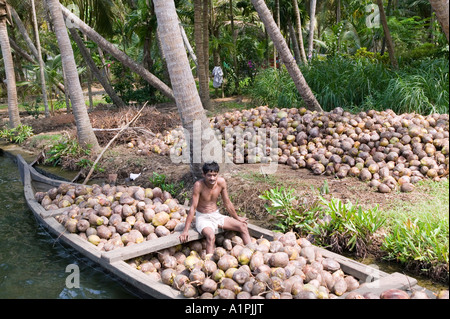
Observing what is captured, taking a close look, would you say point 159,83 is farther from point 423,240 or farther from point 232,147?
point 423,240

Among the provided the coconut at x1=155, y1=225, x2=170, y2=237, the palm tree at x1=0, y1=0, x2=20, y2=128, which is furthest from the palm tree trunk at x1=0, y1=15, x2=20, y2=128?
the coconut at x1=155, y1=225, x2=170, y2=237

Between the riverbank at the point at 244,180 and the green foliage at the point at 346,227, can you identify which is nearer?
the green foliage at the point at 346,227

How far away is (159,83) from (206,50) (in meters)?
A: 1.55

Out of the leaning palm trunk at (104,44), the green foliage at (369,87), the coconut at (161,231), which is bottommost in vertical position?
the coconut at (161,231)

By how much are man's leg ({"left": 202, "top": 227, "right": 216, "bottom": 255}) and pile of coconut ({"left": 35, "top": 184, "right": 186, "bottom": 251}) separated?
498 mm

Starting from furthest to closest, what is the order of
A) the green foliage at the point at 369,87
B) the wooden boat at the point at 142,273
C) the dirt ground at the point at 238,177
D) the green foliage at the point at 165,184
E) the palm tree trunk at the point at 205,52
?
the palm tree trunk at the point at 205,52, the green foliage at the point at 369,87, the green foliage at the point at 165,184, the dirt ground at the point at 238,177, the wooden boat at the point at 142,273

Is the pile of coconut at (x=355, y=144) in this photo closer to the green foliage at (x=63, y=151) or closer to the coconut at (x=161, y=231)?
the green foliage at (x=63, y=151)

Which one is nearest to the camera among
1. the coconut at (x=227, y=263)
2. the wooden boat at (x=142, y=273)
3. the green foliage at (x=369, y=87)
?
the wooden boat at (x=142, y=273)

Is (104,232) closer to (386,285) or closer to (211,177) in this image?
(211,177)

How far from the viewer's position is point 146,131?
8906mm

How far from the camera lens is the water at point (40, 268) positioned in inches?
155

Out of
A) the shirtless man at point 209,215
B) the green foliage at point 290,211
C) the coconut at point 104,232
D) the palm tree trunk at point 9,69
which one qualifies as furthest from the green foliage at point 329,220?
the palm tree trunk at point 9,69

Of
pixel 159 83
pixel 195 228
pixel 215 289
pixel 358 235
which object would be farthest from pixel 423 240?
pixel 159 83

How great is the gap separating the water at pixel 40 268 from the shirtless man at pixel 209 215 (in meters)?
0.88
